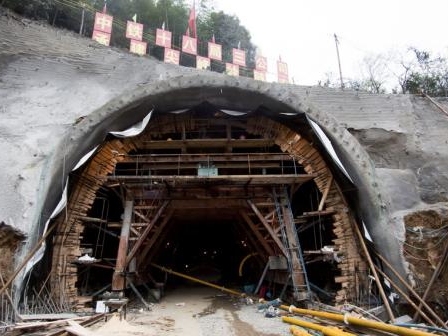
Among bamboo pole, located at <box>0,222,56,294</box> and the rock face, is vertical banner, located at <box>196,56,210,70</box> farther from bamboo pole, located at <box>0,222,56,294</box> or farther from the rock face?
bamboo pole, located at <box>0,222,56,294</box>

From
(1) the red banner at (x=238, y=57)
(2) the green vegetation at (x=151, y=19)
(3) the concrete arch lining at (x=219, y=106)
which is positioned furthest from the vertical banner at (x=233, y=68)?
(3) the concrete arch lining at (x=219, y=106)

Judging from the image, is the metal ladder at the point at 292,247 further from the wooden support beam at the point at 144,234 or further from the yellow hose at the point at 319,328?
the wooden support beam at the point at 144,234

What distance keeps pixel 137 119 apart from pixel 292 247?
4.99m

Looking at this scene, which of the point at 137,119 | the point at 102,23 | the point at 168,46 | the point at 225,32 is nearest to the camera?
the point at 137,119

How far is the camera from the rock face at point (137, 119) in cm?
755

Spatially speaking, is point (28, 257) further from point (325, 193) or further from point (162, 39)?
point (162, 39)

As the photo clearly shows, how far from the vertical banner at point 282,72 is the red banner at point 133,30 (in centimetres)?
788

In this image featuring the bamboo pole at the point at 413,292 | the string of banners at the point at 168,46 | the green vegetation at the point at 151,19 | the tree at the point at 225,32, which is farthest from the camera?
the tree at the point at 225,32

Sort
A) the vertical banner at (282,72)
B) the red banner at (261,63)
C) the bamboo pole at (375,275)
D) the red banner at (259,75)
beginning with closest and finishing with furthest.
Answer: the bamboo pole at (375,275) < the vertical banner at (282,72) < the red banner at (259,75) < the red banner at (261,63)

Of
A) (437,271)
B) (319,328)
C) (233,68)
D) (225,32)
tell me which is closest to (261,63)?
(233,68)

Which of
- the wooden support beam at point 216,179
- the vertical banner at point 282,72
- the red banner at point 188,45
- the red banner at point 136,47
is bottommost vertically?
the wooden support beam at point 216,179

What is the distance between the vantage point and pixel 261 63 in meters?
20.2

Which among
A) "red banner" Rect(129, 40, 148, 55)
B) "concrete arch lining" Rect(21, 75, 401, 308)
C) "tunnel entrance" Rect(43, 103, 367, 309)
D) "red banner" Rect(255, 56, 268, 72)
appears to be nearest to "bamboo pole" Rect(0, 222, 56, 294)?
"concrete arch lining" Rect(21, 75, 401, 308)

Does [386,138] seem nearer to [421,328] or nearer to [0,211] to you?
[421,328]
